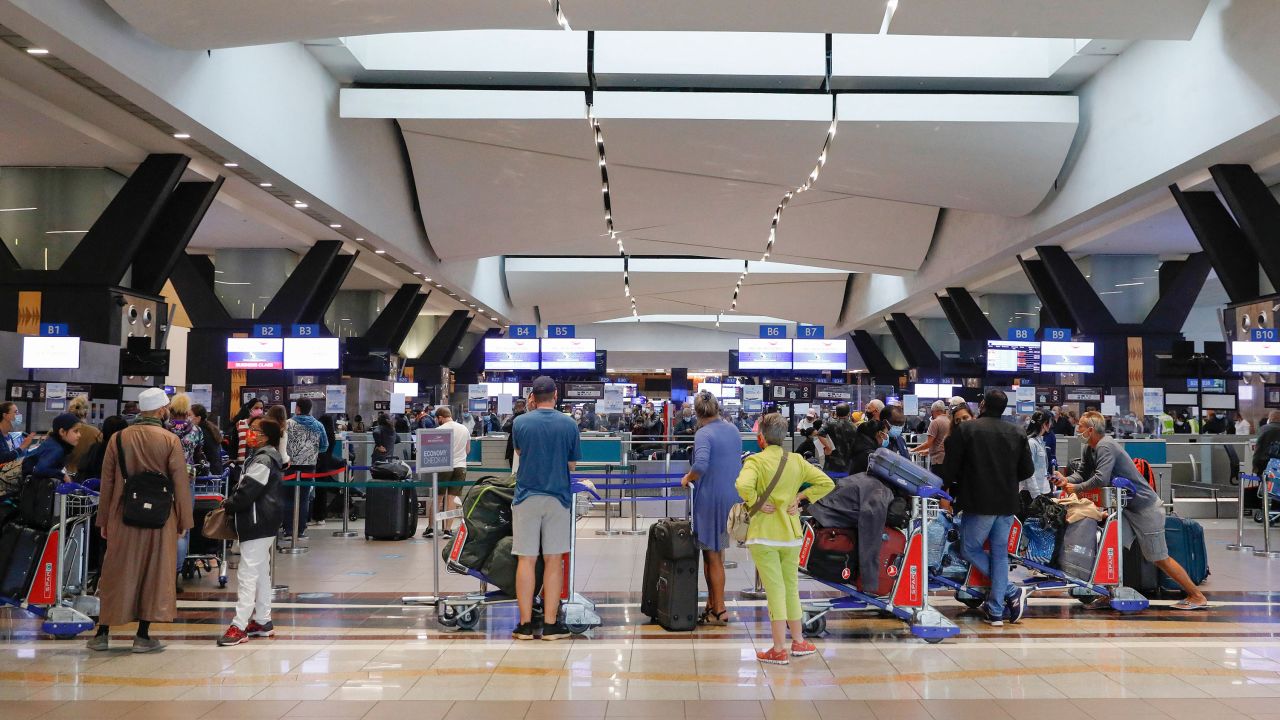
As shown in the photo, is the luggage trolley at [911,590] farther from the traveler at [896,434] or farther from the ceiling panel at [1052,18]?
the ceiling panel at [1052,18]

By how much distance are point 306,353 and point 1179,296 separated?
16794 mm

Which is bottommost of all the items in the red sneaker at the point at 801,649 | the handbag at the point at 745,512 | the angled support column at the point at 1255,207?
the red sneaker at the point at 801,649

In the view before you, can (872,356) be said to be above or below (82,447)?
above

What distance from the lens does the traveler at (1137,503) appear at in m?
7.11

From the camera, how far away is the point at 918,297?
25547mm

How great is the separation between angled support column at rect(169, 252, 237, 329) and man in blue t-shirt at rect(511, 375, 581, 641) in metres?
14.2

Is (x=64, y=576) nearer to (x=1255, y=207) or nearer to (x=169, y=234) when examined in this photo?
(x=169, y=234)

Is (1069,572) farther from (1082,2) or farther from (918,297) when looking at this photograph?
(918,297)

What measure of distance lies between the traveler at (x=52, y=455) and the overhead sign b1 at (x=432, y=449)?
246 centimetres

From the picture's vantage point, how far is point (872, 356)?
3822cm

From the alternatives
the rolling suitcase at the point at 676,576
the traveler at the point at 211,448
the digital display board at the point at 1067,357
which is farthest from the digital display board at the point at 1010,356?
the traveler at the point at 211,448

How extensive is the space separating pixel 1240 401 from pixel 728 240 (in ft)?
34.8

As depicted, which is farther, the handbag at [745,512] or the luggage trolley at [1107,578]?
the luggage trolley at [1107,578]

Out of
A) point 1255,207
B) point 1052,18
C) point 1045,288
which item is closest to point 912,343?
point 1045,288
